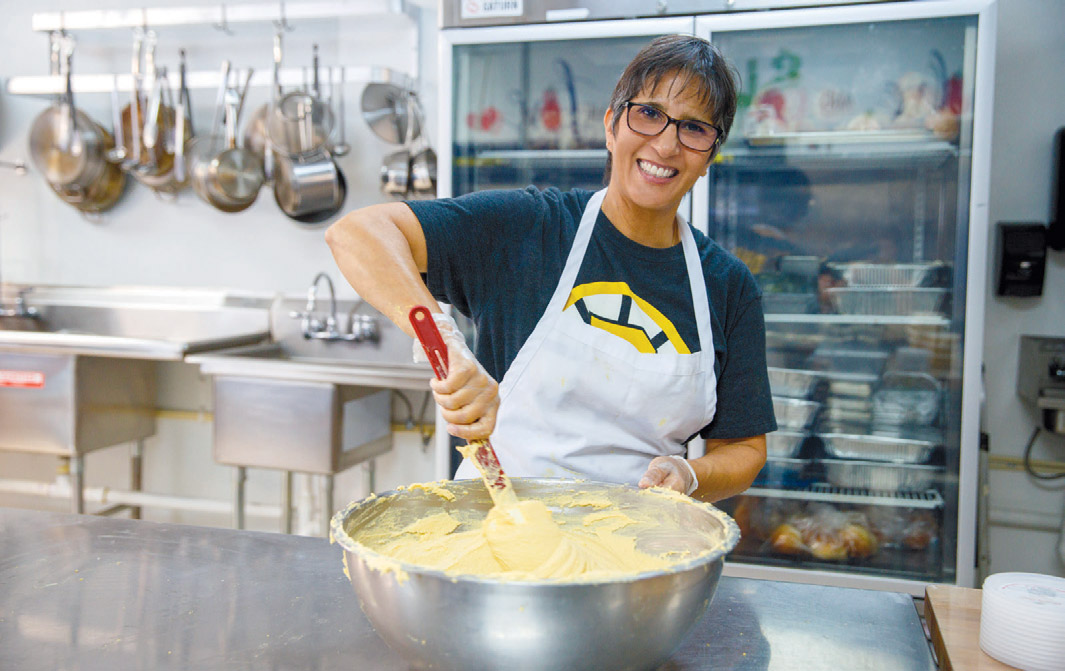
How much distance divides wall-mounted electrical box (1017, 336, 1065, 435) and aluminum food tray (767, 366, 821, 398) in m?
0.76

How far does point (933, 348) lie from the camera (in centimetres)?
248

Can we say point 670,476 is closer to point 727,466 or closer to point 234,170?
point 727,466

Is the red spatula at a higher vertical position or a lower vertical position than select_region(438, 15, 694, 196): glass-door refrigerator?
lower

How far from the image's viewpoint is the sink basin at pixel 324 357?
272cm

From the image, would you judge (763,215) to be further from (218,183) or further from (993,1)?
(218,183)

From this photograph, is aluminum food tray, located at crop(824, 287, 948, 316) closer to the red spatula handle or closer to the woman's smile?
the woman's smile

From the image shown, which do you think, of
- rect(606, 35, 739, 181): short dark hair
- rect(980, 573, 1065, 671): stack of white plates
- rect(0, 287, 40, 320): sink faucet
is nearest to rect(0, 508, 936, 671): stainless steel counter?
rect(980, 573, 1065, 671): stack of white plates

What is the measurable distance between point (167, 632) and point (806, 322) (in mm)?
2193

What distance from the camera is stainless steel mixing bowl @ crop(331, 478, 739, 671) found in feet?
2.15

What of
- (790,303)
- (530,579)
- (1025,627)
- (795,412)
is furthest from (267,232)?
(1025,627)

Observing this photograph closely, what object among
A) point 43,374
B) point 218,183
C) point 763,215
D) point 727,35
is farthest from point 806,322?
point 43,374

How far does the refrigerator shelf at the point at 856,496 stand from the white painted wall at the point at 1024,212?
1.63ft

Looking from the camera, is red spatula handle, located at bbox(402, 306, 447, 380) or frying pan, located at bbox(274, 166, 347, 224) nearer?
red spatula handle, located at bbox(402, 306, 447, 380)

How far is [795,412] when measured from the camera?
2.58 metres
